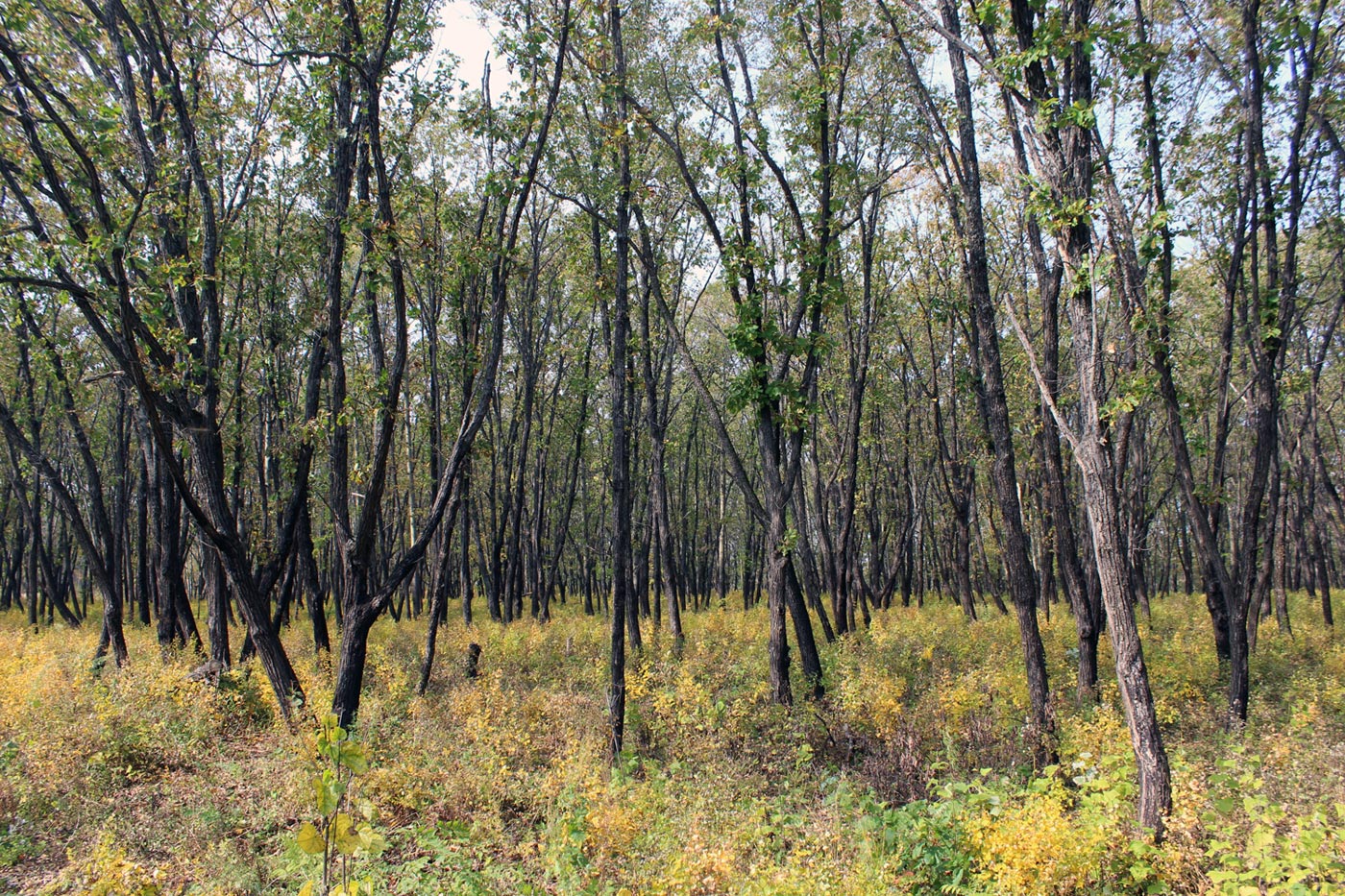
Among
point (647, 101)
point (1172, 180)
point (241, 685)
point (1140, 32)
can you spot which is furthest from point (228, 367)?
point (1172, 180)

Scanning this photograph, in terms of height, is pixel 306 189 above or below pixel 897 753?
above

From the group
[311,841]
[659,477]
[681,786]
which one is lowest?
[681,786]

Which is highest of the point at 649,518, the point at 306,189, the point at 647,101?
the point at 647,101

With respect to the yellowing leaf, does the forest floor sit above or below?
below

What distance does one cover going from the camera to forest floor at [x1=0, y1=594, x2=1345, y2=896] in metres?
4.49

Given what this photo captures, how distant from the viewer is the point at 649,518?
21672 mm

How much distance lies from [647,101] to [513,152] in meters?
5.39

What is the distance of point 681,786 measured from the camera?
21.5ft

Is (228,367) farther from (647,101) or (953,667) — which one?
(953,667)

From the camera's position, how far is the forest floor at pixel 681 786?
4492 millimetres

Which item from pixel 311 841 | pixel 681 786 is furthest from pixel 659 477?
pixel 311 841

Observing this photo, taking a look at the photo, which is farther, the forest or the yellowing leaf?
the forest

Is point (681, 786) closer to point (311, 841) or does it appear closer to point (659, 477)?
point (311, 841)

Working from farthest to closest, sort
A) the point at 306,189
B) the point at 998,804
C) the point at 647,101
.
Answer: the point at 647,101
the point at 306,189
the point at 998,804
